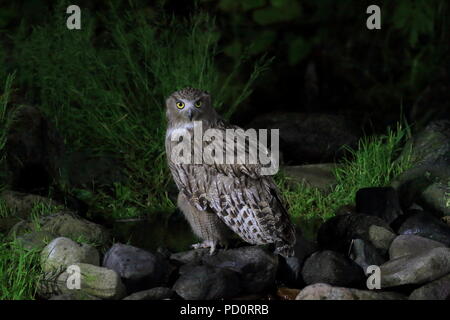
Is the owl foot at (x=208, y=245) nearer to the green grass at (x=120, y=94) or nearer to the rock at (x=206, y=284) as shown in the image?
the rock at (x=206, y=284)

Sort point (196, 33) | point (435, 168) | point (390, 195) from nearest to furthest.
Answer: point (390, 195) → point (435, 168) → point (196, 33)

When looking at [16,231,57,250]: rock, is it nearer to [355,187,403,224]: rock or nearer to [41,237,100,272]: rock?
[41,237,100,272]: rock

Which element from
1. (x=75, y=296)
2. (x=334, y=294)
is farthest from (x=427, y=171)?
(x=75, y=296)

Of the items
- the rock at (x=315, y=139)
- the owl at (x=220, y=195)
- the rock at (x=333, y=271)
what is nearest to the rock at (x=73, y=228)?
the owl at (x=220, y=195)

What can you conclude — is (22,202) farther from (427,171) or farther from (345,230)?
(427,171)

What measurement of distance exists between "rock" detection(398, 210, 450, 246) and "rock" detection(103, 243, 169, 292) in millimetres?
1886

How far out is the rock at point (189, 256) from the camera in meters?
4.94

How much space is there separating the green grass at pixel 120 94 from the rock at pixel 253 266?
191 cm

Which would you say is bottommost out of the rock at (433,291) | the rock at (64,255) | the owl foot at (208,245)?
the rock at (433,291)

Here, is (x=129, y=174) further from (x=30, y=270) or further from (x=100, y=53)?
(x=30, y=270)

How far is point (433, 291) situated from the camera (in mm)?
4355

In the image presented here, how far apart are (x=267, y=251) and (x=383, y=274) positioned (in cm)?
76

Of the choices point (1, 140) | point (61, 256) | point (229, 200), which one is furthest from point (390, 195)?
point (1, 140)

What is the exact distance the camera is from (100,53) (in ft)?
24.7
